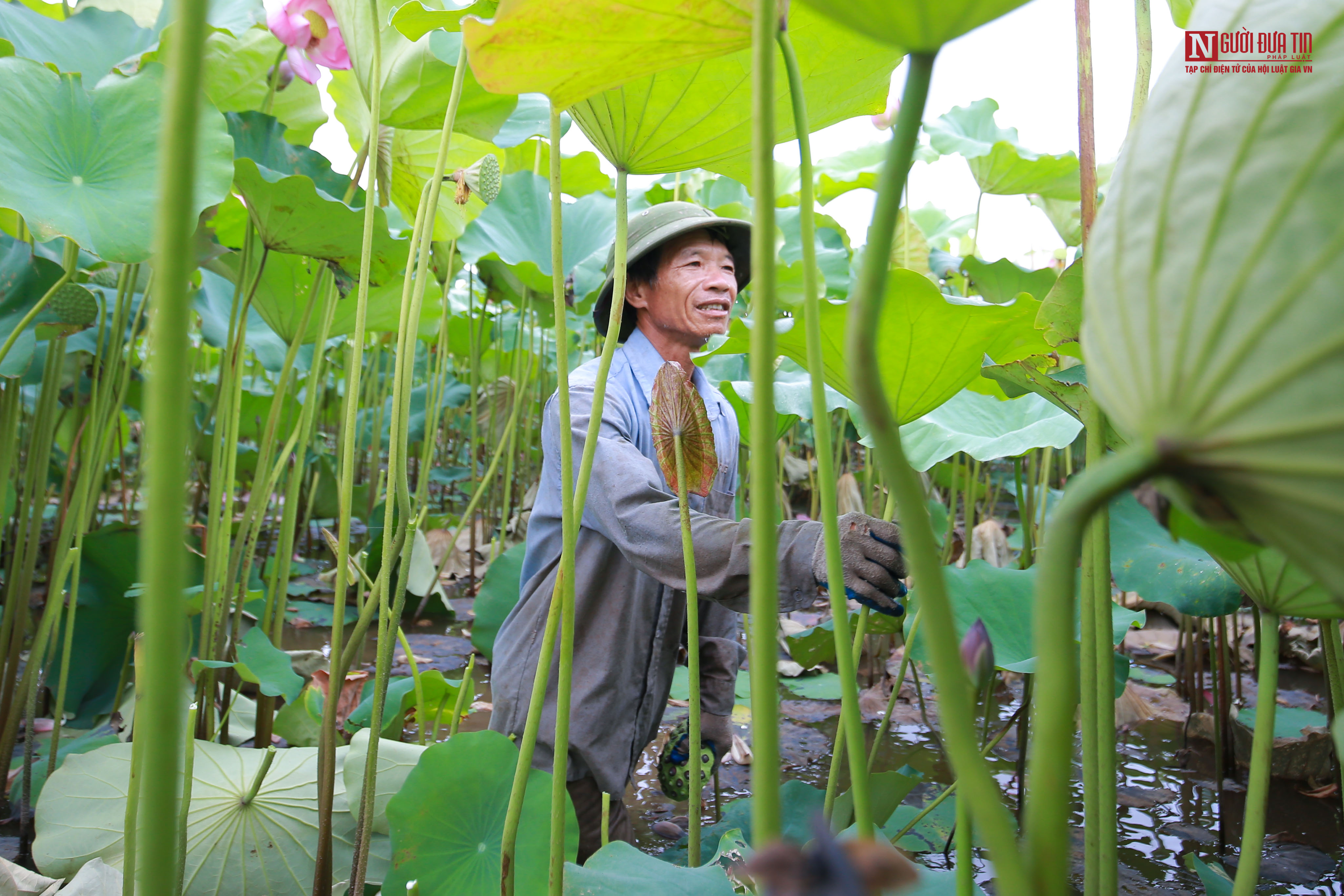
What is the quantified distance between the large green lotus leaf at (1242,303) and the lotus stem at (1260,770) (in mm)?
399

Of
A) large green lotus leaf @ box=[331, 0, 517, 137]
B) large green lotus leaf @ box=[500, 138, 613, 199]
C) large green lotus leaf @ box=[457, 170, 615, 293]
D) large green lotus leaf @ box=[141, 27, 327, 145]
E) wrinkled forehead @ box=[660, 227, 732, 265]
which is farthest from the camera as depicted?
large green lotus leaf @ box=[500, 138, 613, 199]

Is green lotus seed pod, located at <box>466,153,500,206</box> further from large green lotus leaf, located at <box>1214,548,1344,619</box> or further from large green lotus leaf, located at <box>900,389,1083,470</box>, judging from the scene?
large green lotus leaf, located at <box>1214,548,1344,619</box>

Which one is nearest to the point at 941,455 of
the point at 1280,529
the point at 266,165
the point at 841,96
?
the point at 841,96

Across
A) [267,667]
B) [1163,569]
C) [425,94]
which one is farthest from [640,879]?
[425,94]

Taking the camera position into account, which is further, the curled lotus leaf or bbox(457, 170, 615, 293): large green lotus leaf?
bbox(457, 170, 615, 293): large green lotus leaf

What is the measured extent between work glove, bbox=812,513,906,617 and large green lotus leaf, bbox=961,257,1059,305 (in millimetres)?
1259

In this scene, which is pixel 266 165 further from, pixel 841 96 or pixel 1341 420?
pixel 1341 420

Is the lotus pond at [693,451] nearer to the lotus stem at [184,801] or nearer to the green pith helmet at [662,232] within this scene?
the lotus stem at [184,801]

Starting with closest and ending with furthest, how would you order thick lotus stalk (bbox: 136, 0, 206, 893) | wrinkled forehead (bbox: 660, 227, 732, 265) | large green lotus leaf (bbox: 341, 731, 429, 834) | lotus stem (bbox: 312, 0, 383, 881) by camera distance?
thick lotus stalk (bbox: 136, 0, 206, 893) → lotus stem (bbox: 312, 0, 383, 881) → large green lotus leaf (bbox: 341, 731, 429, 834) → wrinkled forehead (bbox: 660, 227, 732, 265)

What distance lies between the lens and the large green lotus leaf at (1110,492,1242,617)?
2.96ft

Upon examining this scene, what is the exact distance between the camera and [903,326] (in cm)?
70

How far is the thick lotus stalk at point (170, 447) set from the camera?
6.4 inches

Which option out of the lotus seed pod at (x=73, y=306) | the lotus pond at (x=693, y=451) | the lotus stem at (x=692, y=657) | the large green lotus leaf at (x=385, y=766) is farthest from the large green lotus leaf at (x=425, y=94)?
the large green lotus leaf at (x=385, y=766)

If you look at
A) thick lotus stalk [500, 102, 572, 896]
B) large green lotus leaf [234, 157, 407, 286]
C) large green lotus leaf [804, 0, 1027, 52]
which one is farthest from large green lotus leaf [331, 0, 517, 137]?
large green lotus leaf [804, 0, 1027, 52]
